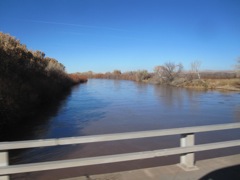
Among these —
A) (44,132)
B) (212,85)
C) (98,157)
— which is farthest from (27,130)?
(212,85)

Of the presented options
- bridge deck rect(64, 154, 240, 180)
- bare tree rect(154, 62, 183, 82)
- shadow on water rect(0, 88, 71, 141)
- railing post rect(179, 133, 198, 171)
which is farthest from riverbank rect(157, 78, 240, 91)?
railing post rect(179, 133, 198, 171)

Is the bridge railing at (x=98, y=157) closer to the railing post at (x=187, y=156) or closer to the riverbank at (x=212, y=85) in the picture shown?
the railing post at (x=187, y=156)

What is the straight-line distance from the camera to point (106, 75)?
5399 inches

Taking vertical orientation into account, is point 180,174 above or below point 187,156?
below

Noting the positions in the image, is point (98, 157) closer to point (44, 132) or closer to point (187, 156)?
point (187, 156)

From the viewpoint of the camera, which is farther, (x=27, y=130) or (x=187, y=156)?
(x=27, y=130)

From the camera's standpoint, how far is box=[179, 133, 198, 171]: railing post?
3.97 meters

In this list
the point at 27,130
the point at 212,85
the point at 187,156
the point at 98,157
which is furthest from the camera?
the point at 212,85

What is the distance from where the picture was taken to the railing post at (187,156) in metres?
3.97

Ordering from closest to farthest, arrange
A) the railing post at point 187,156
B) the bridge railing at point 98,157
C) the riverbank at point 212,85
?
the bridge railing at point 98,157
the railing post at point 187,156
the riverbank at point 212,85

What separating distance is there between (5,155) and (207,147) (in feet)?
9.83

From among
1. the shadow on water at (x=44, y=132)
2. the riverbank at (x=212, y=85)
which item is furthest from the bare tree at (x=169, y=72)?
the shadow on water at (x=44, y=132)

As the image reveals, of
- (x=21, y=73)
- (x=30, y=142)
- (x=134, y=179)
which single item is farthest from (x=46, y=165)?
(x=21, y=73)

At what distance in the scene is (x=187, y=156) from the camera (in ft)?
13.2
